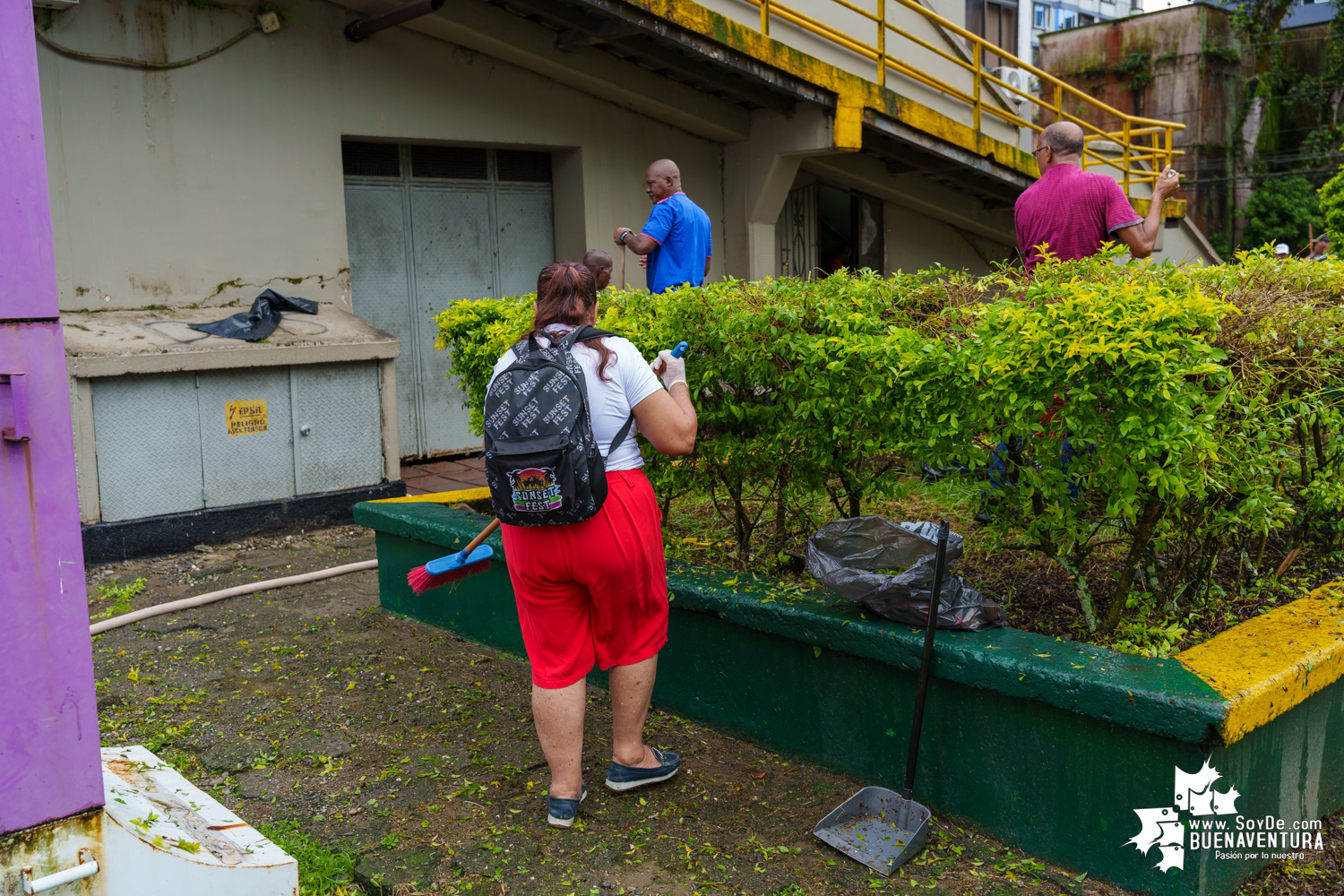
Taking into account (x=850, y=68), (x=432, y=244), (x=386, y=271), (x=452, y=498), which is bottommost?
(x=452, y=498)

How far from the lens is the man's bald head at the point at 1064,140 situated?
5.27 m

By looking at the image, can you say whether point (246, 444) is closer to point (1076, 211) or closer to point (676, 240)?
point (676, 240)

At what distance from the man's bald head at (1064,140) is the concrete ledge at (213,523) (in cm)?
504

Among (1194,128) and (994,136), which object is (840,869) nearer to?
(994,136)

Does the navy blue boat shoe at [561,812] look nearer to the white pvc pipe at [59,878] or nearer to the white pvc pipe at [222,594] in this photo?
the white pvc pipe at [59,878]

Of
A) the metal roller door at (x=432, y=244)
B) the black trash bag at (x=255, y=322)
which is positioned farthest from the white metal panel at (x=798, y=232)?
the black trash bag at (x=255, y=322)

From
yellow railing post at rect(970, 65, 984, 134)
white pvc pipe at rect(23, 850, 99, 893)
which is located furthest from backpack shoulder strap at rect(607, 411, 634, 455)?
yellow railing post at rect(970, 65, 984, 134)

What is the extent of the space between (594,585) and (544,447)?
0.50 meters

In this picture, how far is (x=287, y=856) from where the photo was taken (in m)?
2.84

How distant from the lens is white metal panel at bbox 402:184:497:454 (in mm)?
9516

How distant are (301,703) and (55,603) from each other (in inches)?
86.3

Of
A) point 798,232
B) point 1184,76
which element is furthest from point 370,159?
point 1184,76

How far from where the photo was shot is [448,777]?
3.74 meters

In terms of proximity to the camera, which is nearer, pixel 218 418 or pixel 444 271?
pixel 218 418
